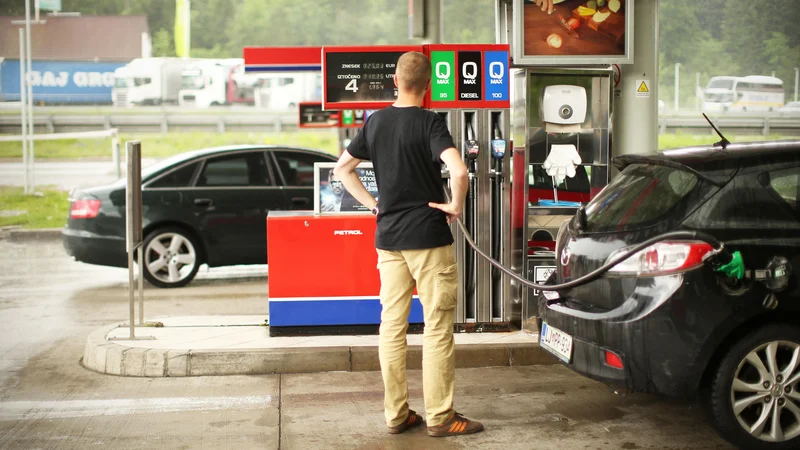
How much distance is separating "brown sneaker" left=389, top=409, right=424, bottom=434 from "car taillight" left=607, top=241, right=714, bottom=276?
1468 mm

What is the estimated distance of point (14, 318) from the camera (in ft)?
29.8

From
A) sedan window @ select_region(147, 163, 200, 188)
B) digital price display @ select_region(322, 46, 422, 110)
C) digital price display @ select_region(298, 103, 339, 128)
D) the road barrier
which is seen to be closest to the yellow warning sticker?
digital price display @ select_region(322, 46, 422, 110)

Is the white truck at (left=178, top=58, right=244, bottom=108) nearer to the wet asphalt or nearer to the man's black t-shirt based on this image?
the wet asphalt

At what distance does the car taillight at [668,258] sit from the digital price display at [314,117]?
434 inches

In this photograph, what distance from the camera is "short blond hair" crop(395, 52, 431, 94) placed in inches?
194

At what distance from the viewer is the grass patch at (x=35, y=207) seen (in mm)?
19094

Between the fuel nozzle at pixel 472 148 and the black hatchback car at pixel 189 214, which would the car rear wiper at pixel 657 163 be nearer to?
the fuel nozzle at pixel 472 148

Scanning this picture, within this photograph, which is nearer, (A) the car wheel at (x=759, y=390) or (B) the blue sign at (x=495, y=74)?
(A) the car wheel at (x=759, y=390)

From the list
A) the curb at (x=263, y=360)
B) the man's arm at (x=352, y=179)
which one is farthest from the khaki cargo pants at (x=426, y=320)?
the curb at (x=263, y=360)

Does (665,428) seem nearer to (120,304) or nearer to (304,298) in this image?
(304,298)

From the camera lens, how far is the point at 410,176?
498 cm

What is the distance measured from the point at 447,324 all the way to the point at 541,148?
2.92 metres

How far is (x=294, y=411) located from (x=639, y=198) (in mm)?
2387

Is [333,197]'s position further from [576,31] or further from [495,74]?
[576,31]
